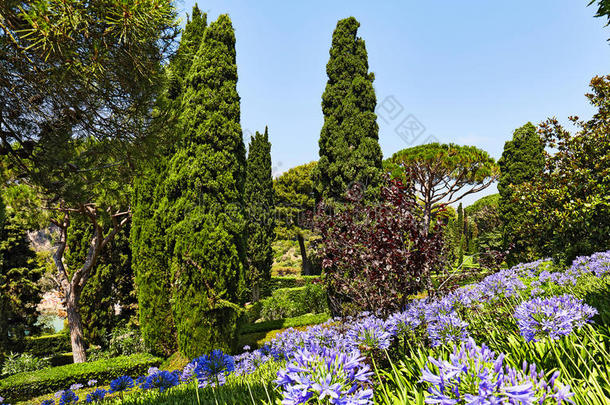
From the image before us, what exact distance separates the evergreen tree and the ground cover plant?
12521 millimetres

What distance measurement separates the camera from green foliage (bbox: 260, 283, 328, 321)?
1312 centimetres

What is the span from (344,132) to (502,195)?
9.73m

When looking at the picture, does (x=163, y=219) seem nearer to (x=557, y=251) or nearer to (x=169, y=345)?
(x=169, y=345)

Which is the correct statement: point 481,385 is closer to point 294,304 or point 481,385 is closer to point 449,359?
point 449,359

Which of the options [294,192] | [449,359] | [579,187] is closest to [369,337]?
[449,359]

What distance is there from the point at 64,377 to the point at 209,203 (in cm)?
534

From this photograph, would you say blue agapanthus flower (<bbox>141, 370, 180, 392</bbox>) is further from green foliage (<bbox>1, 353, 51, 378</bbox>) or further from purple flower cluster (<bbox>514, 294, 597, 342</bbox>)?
green foliage (<bbox>1, 353, 51, 378</bbox>)

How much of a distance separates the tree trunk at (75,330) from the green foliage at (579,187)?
13.5 metres

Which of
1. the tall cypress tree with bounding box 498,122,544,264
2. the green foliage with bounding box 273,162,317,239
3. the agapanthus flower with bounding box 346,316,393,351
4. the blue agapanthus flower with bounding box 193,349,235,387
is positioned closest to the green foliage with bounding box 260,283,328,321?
the tall cypress tree with bounding box 498,122,544,264

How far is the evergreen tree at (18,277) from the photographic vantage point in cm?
1230

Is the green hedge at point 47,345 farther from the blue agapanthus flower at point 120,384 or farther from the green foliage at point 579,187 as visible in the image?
the green foliage at point 579,187

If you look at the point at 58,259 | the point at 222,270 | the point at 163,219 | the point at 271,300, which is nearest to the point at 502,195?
the point at 271,300

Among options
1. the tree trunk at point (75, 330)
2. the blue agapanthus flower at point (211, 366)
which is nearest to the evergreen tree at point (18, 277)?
the tree trunk at point (75, 330)

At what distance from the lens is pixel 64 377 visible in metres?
7.30
